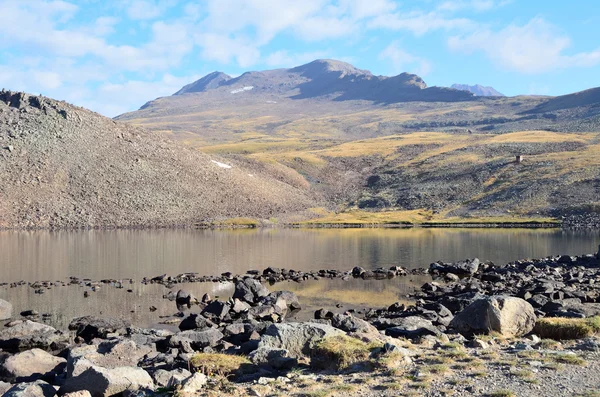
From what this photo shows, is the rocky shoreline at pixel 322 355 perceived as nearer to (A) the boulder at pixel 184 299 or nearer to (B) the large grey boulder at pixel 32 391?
Result: (B) the large grey boulder at pixel 32 391

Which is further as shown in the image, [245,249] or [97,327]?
[245,249]

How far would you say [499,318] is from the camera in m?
21.7

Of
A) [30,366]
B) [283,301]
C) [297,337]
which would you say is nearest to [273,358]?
[297,337]

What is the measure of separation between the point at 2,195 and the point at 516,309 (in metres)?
104

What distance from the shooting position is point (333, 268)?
56000 mm

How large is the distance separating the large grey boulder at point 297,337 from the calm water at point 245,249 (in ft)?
112

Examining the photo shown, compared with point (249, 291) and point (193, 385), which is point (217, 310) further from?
point (193, 385)

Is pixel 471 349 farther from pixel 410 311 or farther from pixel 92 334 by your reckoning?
pixel 92 334

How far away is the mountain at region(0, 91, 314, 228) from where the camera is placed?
351 ft

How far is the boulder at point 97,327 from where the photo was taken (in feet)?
95.6

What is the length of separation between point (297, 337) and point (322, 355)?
1.61 meters

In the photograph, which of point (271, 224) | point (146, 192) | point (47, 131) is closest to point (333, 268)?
point (271, 224)

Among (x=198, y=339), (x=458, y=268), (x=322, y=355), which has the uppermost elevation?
(x=322, y=355)

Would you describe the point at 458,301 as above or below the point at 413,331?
below
